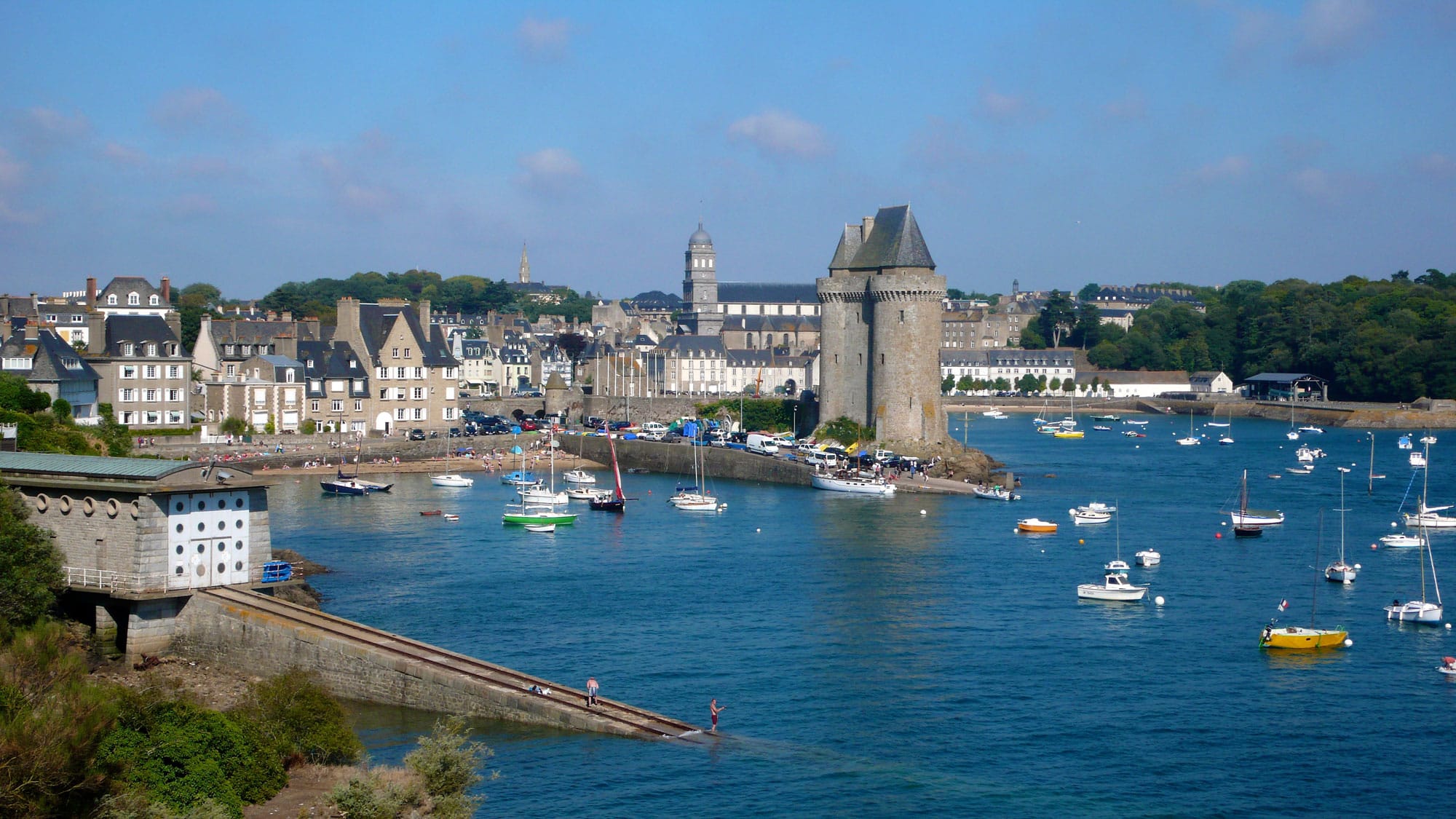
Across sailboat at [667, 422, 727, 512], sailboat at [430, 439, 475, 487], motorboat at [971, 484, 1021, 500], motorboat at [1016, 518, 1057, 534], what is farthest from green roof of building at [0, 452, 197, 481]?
motorboat at [971, 484, 1021, 500]

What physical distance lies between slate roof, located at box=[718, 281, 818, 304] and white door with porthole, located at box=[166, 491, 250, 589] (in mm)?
92763

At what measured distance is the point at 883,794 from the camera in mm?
17234

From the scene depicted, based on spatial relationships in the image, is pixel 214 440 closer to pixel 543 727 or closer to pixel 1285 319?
pixel 543 727

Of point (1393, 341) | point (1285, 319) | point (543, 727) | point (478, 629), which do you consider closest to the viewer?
point (543, 727)

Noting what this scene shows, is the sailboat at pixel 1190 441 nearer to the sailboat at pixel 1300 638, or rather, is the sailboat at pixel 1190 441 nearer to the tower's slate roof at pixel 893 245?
the tower's slate roof at pixel 893 245

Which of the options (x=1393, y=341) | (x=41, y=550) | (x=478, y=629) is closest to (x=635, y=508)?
(x=478, y=629)

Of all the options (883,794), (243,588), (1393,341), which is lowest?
(883,794)

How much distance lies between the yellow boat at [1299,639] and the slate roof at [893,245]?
95.5 ft

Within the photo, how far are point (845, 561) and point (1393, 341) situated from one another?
71.2m

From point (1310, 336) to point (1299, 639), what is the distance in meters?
82.9

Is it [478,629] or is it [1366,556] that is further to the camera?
[1366,556]

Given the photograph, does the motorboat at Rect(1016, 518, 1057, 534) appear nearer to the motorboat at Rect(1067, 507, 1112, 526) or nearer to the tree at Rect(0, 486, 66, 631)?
the motorboat at Rect(1067, 507, 1112, 526)

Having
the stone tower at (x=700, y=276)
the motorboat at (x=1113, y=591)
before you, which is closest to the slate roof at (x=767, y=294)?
the stone tower at (x=700, y=276)

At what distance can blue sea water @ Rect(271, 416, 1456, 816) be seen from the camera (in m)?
17.6
